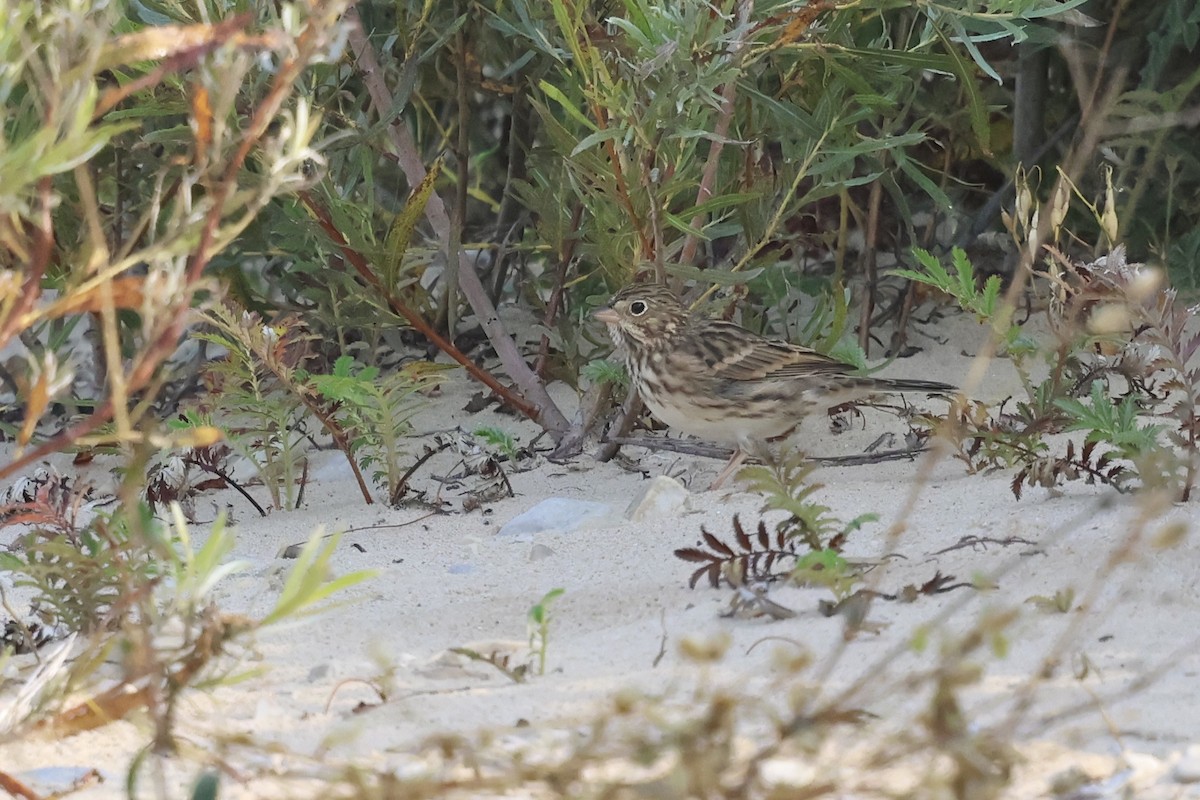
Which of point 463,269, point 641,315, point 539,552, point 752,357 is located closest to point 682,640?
point 539,552

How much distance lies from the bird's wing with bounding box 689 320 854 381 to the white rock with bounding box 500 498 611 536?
3.47 ft

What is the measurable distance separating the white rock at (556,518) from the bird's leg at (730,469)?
0.51 meters

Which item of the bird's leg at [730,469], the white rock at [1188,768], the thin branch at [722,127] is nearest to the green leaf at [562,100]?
the thin branch at [722,127]

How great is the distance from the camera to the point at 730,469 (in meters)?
4.56

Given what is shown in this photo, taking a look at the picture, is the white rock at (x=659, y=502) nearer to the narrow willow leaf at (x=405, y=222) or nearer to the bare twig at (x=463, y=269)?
the bare twig at (x=463, y=269)

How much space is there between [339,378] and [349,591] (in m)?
0.77

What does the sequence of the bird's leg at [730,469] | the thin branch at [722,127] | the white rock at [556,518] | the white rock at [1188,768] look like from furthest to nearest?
the bird's leg at [730,469], the white rock at [556,518], the thin branch at [722,127], the white rock at [1188,768]

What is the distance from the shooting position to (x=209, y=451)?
423 cm

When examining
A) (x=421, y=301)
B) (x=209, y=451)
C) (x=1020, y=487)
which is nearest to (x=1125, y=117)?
(x=1020, y=487)

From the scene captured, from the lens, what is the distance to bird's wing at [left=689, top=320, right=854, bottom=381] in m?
4.72

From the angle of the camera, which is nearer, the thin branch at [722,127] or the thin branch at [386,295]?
the thin branch at [722,127]

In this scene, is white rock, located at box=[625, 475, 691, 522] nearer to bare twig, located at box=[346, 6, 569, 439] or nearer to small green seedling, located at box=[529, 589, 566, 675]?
bare twig, located at box=[346, 6, 569, 439]

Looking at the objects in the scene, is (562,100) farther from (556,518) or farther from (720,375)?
(720,375)

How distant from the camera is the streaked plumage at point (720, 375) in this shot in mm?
4691
